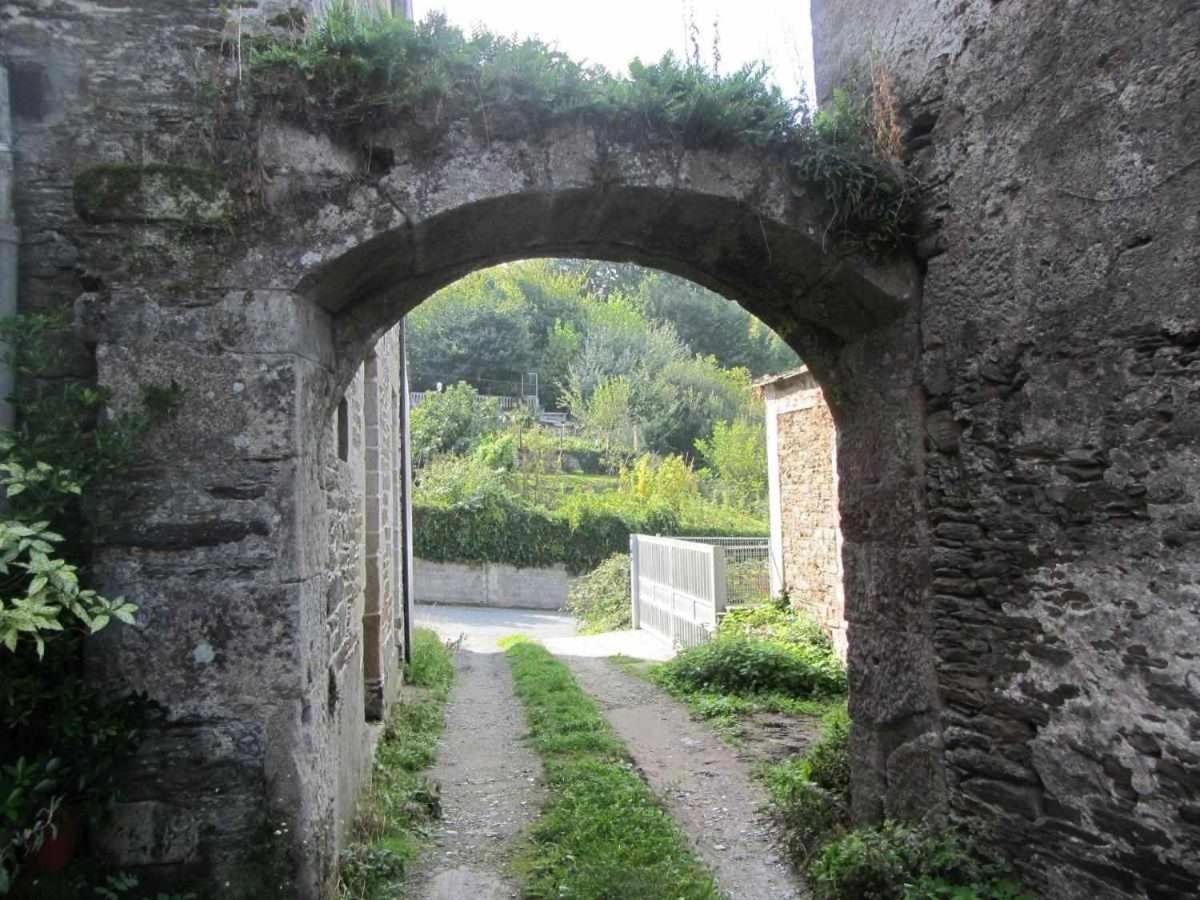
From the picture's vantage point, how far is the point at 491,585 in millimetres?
20719

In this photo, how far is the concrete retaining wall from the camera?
20.6 meters

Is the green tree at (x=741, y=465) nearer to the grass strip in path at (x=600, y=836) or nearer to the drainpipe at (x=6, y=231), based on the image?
the grass strip in path at (x=600, y=836)

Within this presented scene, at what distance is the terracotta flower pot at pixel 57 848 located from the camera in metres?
2.65

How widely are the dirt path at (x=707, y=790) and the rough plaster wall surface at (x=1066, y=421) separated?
3.63 feet

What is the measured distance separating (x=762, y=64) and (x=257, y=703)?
121 inches

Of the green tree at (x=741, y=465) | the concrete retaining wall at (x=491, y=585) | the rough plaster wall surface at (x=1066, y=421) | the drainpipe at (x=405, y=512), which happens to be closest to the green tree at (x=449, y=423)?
the concrete retaining wall at (x=491, y=585)

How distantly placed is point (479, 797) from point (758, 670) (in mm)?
3522

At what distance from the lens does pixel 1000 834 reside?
126 inches

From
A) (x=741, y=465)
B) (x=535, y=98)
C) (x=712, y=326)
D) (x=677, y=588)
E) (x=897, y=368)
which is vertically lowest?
(x=677, y=588)

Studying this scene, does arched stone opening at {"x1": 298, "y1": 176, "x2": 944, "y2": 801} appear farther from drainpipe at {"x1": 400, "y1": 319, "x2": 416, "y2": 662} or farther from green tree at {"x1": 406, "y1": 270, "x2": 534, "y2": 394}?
green tree at {"x1": 406, "y1": 270, "x2": 534, "y2": 394}

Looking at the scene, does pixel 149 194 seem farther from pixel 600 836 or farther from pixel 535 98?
pixel 600 836

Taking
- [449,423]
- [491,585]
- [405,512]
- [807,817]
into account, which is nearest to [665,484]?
[491,585]

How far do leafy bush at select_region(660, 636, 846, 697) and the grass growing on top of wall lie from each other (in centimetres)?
244

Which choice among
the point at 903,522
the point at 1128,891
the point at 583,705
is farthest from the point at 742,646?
the point at 1128,891
